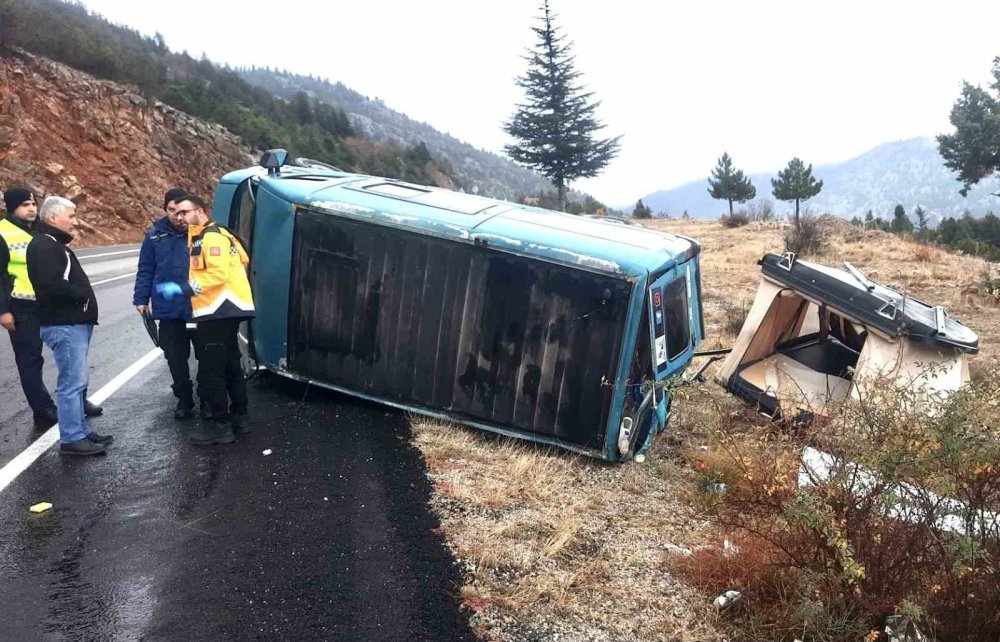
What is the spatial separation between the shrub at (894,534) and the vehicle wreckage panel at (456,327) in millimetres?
1723

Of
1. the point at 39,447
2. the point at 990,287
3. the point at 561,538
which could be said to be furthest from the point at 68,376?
the point at 990,287

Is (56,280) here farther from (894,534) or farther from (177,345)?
(894,534)

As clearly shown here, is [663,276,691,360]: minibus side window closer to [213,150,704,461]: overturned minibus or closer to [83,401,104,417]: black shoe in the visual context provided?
[213,150,704,461]: overturned minibus

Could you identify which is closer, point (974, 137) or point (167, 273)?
point (167, 273)

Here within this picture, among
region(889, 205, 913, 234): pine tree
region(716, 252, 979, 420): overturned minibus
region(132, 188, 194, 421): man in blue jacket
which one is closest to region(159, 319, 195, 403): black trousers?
region(132, 188, 194, 421): man in blue jacket

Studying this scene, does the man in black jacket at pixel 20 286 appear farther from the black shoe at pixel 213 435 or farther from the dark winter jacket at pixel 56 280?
the black shoe at pixel 213 435

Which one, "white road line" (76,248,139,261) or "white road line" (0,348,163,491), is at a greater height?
"white road line" (0,348,163,491)

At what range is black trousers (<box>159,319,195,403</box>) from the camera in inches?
186

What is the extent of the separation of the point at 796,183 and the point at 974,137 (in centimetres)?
791

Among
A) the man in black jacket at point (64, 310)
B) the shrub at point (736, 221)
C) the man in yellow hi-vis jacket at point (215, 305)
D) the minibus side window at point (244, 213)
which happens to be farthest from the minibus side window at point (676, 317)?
the shrub at point (736, 221)

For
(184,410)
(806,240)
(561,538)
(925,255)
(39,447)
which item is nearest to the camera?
(561,538)

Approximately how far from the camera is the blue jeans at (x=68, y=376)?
432cm

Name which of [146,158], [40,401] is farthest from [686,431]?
[146,158]

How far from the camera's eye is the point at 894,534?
2980 mm
